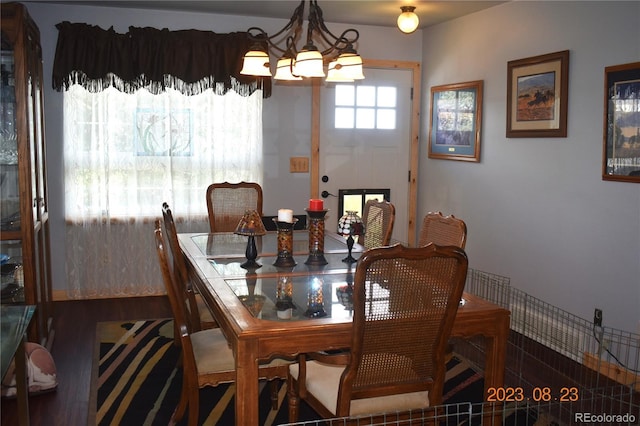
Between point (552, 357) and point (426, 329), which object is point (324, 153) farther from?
point (426, 329)

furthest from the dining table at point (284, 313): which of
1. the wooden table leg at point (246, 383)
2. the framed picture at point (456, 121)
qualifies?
the framed picture at point (456, 121)

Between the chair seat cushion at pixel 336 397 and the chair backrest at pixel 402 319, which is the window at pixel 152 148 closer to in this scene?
the chair seat cushion at pixel 336 397

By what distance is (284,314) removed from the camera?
2414mm

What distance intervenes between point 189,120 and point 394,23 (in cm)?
199

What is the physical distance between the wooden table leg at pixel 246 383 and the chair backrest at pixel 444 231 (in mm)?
1276

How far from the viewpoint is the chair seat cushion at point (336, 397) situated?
7.70ft

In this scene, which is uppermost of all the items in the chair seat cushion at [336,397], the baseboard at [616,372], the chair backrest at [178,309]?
the chair backrest at [178,309]

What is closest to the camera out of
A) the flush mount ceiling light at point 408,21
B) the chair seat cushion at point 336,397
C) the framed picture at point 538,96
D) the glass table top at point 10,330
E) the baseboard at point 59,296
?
the glass table top at point 10,330

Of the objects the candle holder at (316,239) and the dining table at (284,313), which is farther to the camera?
the candle holder at (316,239)

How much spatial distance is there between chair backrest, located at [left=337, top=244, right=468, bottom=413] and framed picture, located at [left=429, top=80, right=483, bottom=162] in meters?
2.96

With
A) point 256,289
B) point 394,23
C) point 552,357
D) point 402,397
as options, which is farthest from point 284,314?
point 394,23

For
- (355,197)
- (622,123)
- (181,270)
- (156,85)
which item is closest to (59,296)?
(156,85)

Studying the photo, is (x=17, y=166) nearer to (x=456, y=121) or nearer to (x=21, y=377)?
(x=21, y=377)

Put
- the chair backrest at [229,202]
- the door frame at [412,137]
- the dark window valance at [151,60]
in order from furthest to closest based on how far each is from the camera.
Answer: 1. the door frame at [412,137]
2. the dark window valance at [151,60]
3. the chair backrest at [229,202]
